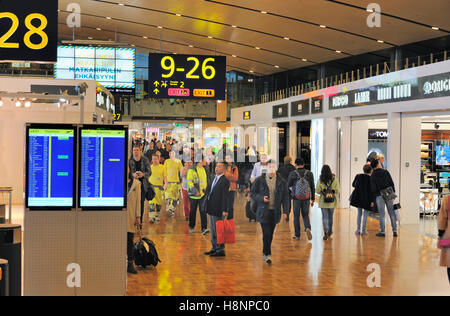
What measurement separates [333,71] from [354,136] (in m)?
8.29

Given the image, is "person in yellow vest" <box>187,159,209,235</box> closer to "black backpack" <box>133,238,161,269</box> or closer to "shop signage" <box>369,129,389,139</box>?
"black backpack" <box>133,238,161,269</box>

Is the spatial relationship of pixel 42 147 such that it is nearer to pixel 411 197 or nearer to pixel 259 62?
pixel 411 197

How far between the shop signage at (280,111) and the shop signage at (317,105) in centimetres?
382

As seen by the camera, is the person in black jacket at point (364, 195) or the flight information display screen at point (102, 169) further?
the person in black jacket at point (364, 195)

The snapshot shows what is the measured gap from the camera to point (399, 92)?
1576 centimetres

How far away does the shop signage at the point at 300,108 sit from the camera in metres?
24.1

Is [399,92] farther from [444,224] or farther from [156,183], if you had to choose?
[444,224]

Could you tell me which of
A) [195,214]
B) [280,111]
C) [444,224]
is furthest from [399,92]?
[280,111]

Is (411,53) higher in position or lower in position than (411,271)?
higher

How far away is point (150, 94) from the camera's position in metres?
18.6

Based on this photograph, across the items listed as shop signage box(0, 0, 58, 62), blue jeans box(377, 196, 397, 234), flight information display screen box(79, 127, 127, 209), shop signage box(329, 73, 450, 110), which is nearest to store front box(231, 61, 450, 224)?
shop signage box(329, 73, 450, 110)

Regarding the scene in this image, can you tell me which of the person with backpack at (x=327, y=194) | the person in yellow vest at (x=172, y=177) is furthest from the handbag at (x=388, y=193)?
the person in yellow vest at (x=172, y=177)

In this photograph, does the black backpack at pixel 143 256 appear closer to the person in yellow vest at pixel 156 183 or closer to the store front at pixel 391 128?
the person in yellow vest at pixel 156 183
